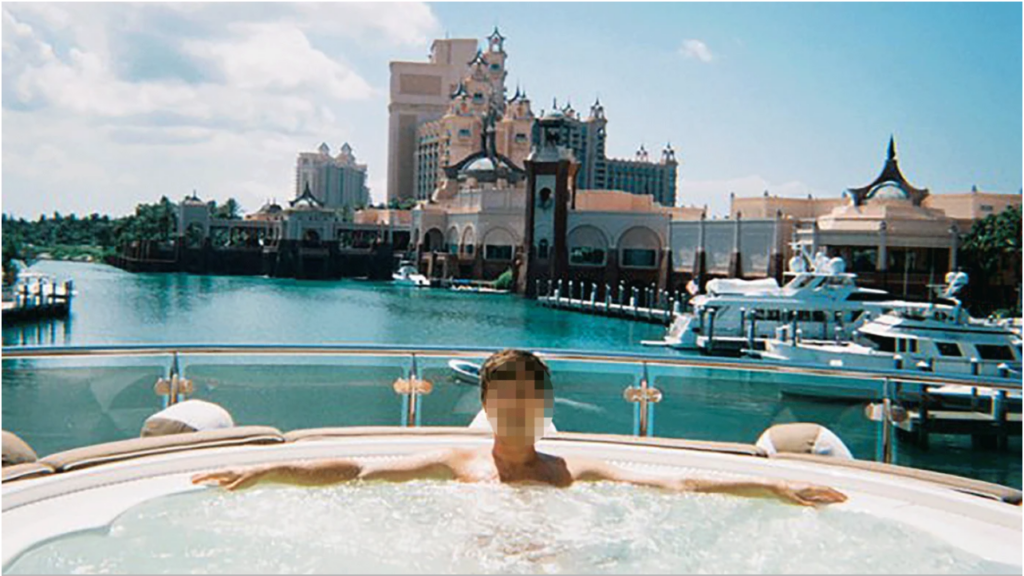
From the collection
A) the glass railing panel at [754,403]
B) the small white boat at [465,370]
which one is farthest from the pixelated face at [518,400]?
the glass railing panel at [754,403]

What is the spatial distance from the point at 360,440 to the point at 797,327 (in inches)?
1035

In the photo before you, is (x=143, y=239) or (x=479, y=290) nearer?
(x=479, y=290)

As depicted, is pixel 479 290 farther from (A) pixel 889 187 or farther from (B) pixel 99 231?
(B) pixel 99 231

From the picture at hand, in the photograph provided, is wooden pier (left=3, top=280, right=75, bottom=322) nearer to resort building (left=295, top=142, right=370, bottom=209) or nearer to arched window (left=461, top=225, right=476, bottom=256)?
arched window (left=461, top=225, right=476, bottom=256)

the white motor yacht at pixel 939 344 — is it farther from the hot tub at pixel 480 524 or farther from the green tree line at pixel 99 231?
the green tree line at pixel 99 231

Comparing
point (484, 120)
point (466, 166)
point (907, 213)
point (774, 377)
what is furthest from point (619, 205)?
point (774, 377)

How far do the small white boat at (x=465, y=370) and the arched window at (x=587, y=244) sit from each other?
51272 mm

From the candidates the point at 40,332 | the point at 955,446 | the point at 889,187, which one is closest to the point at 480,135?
the point at 889,187

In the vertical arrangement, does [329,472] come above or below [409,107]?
below

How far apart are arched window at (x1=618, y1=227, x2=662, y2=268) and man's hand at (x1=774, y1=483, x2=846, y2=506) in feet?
173

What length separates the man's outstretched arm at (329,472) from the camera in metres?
3.74

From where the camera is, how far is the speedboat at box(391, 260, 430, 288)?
64250 mm

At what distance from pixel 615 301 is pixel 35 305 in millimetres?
29547

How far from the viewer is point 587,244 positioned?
187 feet
